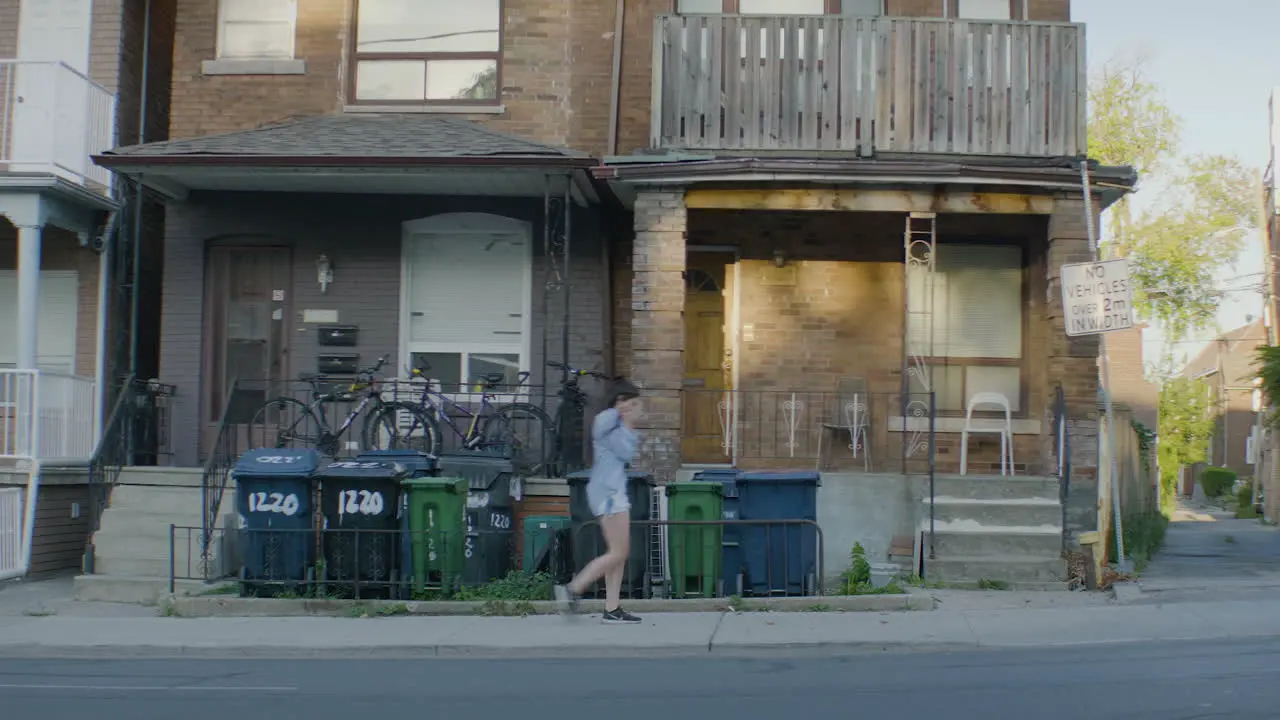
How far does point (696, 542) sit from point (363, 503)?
2.70 meters

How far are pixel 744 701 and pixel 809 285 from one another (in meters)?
7.92

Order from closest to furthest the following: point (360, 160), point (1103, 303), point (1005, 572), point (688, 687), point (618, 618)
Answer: point (688, 687)
point (618, 618)
point (1005, 572)
point (1103, 303)
point (360, 160)

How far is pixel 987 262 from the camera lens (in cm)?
1425

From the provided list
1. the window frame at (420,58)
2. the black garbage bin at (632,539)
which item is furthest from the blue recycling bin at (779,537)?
the window frame at (420,58)

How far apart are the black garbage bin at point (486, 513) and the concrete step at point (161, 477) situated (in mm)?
3042

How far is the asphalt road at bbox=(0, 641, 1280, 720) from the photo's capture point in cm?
671

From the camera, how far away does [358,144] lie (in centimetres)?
1292

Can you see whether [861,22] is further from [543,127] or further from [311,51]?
[311,51]

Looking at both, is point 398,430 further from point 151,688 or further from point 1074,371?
point 1074,371

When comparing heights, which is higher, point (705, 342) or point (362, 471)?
point (705, 342)

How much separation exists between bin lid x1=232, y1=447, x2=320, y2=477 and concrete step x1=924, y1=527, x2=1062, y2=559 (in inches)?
211

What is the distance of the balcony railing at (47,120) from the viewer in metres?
13.5

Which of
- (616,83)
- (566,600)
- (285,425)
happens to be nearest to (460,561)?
(566,600)

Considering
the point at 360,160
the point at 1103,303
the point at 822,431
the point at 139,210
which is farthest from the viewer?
the point at 822,431
